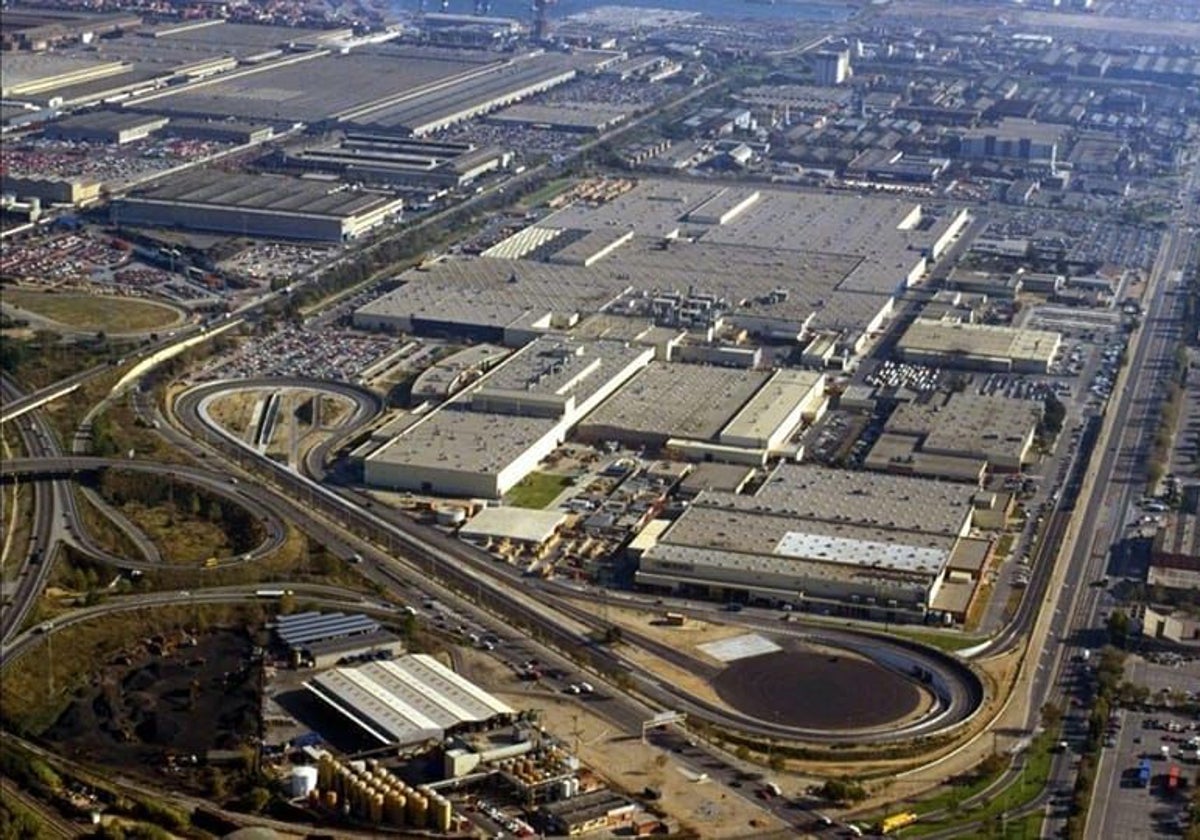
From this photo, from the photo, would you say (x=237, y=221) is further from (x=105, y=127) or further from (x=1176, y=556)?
(x=1176, y=556)

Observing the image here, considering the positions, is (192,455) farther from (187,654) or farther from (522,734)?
(522,734)

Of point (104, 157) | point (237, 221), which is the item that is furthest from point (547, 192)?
point (104, 157)

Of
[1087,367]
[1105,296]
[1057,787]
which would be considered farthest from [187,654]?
[1105,296]

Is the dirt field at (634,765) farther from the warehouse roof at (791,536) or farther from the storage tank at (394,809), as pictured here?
the warehouse roof at (791,536)

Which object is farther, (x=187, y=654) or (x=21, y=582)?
(x=21, y=582)

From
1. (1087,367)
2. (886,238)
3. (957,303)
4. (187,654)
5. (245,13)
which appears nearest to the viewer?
(187,654)

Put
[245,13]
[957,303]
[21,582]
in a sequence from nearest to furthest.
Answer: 1. [21,582]
2. [957,303]
3. [245,13]

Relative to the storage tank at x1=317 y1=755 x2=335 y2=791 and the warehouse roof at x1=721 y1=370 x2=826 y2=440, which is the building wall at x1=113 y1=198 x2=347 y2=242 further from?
the storage tank at x1=317 y1=755 x2=335 y2=791
